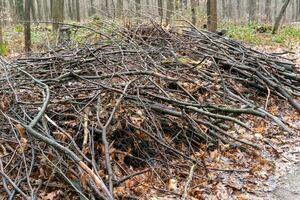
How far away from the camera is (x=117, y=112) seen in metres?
4.64

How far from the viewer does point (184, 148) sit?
197 inches

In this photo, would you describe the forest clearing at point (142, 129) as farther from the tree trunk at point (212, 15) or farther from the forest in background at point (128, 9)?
the tree trunk at point (212, 15)

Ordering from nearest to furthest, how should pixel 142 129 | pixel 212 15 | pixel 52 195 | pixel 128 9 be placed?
pixel 52 195 → pixel 142 129 → pixel 128 9 → pixel 212 15

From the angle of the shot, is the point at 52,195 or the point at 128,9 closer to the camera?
the point at 52,195

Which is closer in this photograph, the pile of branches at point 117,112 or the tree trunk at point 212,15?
the pile of branches at point 117,112

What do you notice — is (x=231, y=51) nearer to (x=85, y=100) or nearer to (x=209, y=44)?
(x=209, y=44)

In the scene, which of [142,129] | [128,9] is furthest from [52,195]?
[128,9]

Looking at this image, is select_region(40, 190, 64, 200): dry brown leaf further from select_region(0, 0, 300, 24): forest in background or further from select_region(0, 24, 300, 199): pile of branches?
select_region(0, 0, 300, 24): forest in background

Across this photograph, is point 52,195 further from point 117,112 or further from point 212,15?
point 212,15

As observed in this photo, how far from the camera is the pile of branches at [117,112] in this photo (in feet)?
12.8

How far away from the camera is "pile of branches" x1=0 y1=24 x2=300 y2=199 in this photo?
389 centimetres

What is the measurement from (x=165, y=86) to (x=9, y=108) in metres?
2.08

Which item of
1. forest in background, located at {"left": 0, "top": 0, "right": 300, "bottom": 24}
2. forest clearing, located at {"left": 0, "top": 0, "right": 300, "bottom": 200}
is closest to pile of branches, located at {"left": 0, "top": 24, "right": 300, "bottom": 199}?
forest clearing, located at {"left": 0, "top": 0, "right": 300, "bottom": 200}

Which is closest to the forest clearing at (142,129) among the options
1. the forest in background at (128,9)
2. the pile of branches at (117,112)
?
the pile of branches at (117,112)
